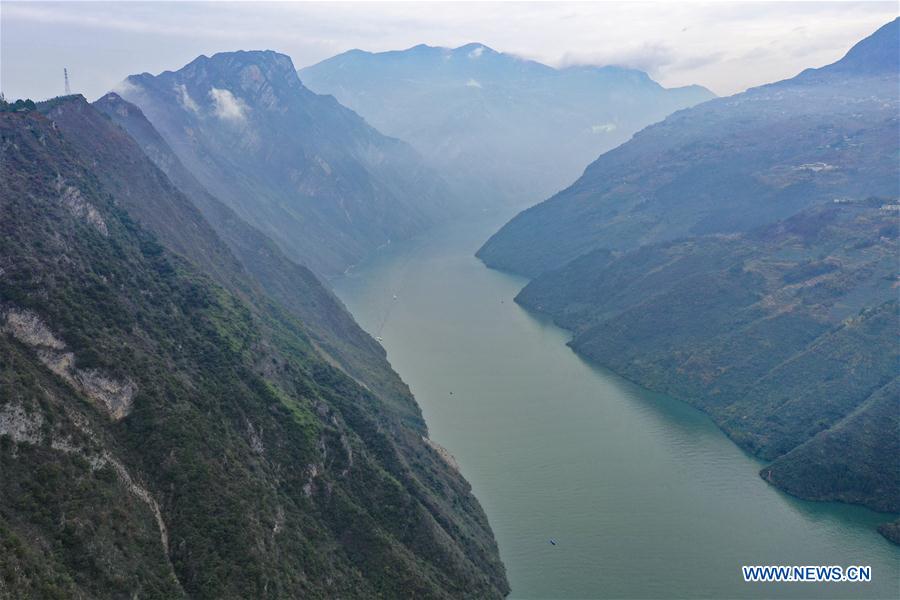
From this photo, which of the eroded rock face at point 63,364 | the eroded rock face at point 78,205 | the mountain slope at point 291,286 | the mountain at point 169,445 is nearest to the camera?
the mountain at point 169,445

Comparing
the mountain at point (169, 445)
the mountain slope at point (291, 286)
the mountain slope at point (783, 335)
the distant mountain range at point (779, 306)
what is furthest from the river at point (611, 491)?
the mountain at point (169, 445)

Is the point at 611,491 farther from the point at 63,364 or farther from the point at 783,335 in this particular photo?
the point at 63,364

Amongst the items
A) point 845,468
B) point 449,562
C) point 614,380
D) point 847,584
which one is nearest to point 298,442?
point 449,562

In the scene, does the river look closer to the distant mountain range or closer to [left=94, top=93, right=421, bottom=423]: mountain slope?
the distant mountain range

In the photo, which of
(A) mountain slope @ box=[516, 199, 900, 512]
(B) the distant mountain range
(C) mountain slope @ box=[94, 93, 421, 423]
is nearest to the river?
(A) mountain slope @ box=[516, 199, 900, 512]

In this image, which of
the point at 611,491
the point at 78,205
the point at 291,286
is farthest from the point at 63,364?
the point at 291,286

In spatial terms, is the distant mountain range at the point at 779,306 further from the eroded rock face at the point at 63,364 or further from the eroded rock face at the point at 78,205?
the eroded rock face at the point at 78,205

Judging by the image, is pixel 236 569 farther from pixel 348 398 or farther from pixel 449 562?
pixel 348 398
